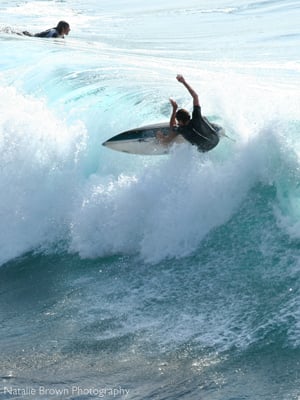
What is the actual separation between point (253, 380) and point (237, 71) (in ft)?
36.8

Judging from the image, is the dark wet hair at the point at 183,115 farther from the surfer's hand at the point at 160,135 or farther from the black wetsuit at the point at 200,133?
the surfer's hand at the point at 160,135

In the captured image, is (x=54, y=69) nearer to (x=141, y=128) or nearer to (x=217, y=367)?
(x=141, y=128)

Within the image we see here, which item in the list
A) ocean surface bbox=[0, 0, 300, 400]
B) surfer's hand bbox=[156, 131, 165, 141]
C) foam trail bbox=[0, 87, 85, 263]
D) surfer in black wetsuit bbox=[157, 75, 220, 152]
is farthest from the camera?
foam trail bbox=[0, 87, 85, 263]

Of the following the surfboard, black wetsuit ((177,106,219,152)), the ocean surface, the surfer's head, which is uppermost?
the surfer's head

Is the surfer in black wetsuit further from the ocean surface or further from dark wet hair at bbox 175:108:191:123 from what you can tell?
the ocean surface

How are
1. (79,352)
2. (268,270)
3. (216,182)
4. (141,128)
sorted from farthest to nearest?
(141,128)
(216,182)
(268,270)
(79,352)

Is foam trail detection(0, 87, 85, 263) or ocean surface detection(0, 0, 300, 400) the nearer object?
ocean surface detection(0, 0, 300, 400)

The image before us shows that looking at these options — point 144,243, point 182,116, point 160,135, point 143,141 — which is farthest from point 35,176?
point 182,116

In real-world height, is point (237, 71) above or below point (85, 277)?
above

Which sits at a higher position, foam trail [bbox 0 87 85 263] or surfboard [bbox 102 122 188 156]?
surfboard [bbox 102 122 188 156]

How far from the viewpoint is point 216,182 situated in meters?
11.2

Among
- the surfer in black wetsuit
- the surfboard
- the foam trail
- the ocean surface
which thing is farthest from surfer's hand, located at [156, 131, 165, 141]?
the foam trail

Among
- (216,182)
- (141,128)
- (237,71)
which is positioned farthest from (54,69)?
(216,182)

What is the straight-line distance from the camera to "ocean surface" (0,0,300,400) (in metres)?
8.24
